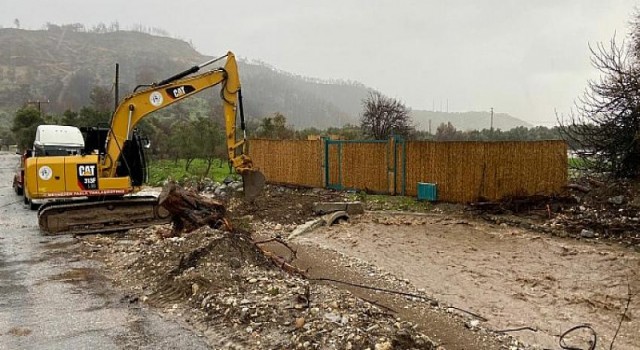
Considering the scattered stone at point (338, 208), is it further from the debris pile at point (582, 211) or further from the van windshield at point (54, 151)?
the van windshield at point (54, 151)

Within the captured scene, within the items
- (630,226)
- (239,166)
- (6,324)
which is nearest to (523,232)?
(630,226)

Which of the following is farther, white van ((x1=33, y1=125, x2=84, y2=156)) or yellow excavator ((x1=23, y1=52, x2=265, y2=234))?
white van ((x1=33, y1=125, x2=84, y2=156))

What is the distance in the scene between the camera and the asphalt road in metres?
6.37

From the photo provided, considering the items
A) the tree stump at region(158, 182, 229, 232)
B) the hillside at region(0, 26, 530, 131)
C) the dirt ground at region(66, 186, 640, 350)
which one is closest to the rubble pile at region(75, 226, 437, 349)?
the dirt ground at region(66, 186, 640, 350)

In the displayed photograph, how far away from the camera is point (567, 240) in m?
13.0

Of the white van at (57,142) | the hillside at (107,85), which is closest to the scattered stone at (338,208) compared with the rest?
the white van at (57,142)

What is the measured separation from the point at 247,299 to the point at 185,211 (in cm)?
535

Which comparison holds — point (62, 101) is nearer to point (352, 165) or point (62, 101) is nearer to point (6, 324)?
point (352, 165)

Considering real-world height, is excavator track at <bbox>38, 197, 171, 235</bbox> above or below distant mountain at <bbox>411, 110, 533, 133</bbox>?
below

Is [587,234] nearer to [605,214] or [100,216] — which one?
[605,214]

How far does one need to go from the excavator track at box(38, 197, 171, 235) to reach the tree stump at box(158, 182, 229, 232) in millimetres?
1996

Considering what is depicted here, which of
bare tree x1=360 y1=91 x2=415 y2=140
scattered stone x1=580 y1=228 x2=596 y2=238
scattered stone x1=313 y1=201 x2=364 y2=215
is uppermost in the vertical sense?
bare tree x1=360 y1=91 x2=415 y2=140

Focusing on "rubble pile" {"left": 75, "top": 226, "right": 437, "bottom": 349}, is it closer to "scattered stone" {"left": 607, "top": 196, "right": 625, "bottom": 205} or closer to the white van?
the white van

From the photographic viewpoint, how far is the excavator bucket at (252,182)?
45.4 feet
